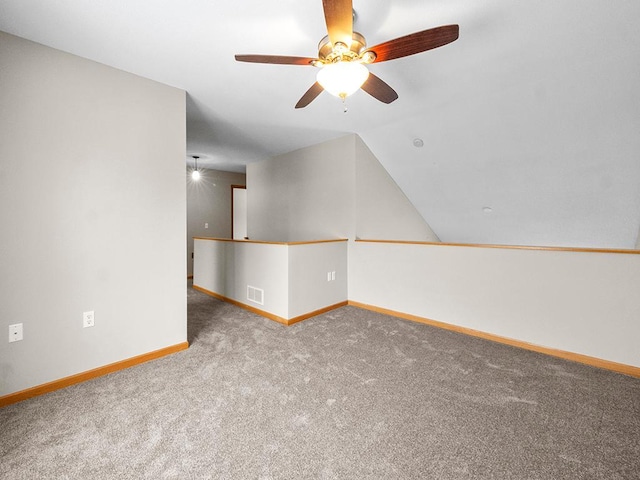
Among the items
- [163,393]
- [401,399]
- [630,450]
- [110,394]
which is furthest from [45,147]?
[630,450]

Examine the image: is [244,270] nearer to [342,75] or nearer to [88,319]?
[88,319]

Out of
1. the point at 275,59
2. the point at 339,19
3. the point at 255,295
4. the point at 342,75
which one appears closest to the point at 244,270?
the point at 255,295

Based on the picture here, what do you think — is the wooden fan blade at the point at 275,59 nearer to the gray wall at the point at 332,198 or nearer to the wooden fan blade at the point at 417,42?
the wooden fan blade at the point at 417,42

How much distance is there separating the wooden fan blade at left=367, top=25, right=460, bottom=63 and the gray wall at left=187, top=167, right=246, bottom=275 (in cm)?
566

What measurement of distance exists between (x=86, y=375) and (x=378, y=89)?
302 centimetres

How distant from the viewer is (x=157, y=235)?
98.9 inches

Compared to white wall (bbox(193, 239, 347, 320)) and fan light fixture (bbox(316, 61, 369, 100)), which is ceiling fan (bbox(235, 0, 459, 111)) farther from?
white wall (bbox(193, 239, 347, 320))

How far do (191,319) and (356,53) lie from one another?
3282 mm

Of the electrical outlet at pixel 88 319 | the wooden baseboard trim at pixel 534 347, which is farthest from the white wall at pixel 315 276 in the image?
the electrical outlet at pixel 88 319

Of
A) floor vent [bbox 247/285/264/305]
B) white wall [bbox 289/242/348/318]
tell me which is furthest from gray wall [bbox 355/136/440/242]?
floor vent [bbox 247/285/264/305]

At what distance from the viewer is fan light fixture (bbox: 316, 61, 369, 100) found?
1521 millimetres

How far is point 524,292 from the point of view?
2658mm

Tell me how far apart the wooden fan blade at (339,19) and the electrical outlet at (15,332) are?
272 centimetres

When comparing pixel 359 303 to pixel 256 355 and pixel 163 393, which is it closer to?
pixel 256 355
